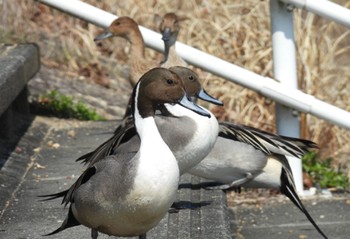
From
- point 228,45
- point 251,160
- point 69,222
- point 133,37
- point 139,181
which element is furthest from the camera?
point 228,45

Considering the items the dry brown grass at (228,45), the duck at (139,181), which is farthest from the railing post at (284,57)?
the duck at (139,181)

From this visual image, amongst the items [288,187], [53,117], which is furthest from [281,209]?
[53,117]

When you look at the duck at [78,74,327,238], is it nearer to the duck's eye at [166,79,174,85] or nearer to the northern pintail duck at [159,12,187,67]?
the northern pintail duck at [159,12,187,67]

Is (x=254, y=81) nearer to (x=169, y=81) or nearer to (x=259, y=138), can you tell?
(x=259, y=138)

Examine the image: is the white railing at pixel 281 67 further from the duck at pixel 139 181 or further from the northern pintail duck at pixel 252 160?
the duck at pixel 139 181

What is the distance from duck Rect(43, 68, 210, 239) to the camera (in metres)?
4.37

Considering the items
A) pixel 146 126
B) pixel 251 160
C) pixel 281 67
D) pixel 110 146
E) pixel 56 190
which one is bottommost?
pixel 56 190

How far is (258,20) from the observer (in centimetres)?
924

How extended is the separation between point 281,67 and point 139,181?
2.81 metres

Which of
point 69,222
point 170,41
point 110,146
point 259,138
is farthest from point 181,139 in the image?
point 170,41

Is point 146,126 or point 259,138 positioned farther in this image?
point 259,138

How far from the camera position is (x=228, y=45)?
9.22 meters

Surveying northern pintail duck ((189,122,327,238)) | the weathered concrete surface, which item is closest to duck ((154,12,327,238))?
northern pintail duck ((189,122,327,238))

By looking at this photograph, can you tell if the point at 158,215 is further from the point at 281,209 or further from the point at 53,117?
the point at 53,117
